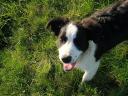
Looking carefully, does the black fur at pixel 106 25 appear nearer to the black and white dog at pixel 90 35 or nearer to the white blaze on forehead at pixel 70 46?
the black and white dog at pixel 90 35

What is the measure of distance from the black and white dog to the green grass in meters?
0.27

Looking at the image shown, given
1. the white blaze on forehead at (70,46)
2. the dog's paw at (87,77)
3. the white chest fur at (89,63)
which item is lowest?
the dog's paw at (87,77)

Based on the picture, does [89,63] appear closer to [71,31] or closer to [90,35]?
[90,35]

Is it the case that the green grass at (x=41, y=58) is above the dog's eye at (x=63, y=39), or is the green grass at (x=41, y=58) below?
below

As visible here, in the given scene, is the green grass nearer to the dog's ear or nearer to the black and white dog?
the black and white dog

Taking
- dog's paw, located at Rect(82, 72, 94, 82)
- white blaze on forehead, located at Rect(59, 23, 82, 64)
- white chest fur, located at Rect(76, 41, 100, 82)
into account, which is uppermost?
white blaze on forehead, located at Rect(59, 23, 82, 64)

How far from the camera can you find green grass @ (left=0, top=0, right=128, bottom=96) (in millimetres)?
4766

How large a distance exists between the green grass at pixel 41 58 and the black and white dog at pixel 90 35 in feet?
0.89

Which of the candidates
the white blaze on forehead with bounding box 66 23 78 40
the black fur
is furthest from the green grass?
the white blaze on forehead with bounding box 66 23 78 40

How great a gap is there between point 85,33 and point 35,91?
1.04m

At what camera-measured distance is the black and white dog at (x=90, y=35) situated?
13.6 ft

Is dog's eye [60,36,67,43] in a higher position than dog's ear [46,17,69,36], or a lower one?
lower

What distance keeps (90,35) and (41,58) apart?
3.28ft

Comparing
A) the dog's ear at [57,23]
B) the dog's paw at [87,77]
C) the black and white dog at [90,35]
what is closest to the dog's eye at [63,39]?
the black and white dog at [90,35]
